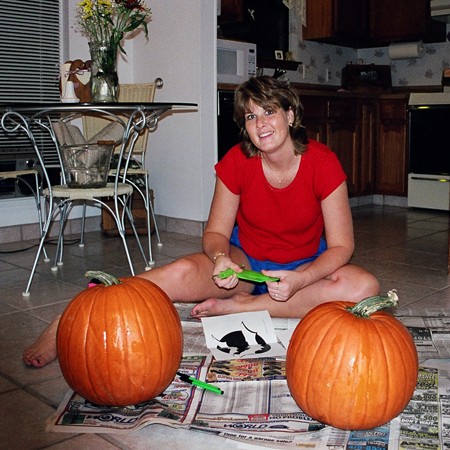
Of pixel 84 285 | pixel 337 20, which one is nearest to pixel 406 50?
pixel 337 20

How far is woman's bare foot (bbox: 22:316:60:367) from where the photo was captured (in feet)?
5.84

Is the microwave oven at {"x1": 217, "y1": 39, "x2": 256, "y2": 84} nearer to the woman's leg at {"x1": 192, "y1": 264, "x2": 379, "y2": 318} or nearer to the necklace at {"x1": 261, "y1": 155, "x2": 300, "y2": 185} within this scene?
the necklace at {"x1": 261, "y1": 155, "x2": 300, "y2": 185}

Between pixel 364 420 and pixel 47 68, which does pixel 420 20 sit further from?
pixel 364 420

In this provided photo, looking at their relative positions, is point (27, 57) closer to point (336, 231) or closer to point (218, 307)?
point (218, 307)

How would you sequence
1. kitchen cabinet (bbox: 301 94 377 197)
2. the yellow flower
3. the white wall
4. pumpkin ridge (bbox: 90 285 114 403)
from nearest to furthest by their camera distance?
pumpkin ridge (bbox: 90 285 114 403) < the yellow flower < the white wall < kitchen cabinet (bbox: 301 94 377 197)

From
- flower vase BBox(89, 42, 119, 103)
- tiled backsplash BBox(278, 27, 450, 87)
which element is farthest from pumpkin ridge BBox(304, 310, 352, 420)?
tiled backsplash BBox(278, 27, 450, 87)

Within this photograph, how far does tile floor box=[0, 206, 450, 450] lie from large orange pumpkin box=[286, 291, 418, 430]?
0.21 metres

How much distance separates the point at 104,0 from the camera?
2.92m

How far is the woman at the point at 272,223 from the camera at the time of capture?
5.96 ft

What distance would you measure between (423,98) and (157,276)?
3.84 m

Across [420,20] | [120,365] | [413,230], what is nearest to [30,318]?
[120,365]

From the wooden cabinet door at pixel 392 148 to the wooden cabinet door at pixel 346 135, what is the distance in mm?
277

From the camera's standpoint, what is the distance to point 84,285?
108 inches

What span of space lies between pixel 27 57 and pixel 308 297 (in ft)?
8.64
